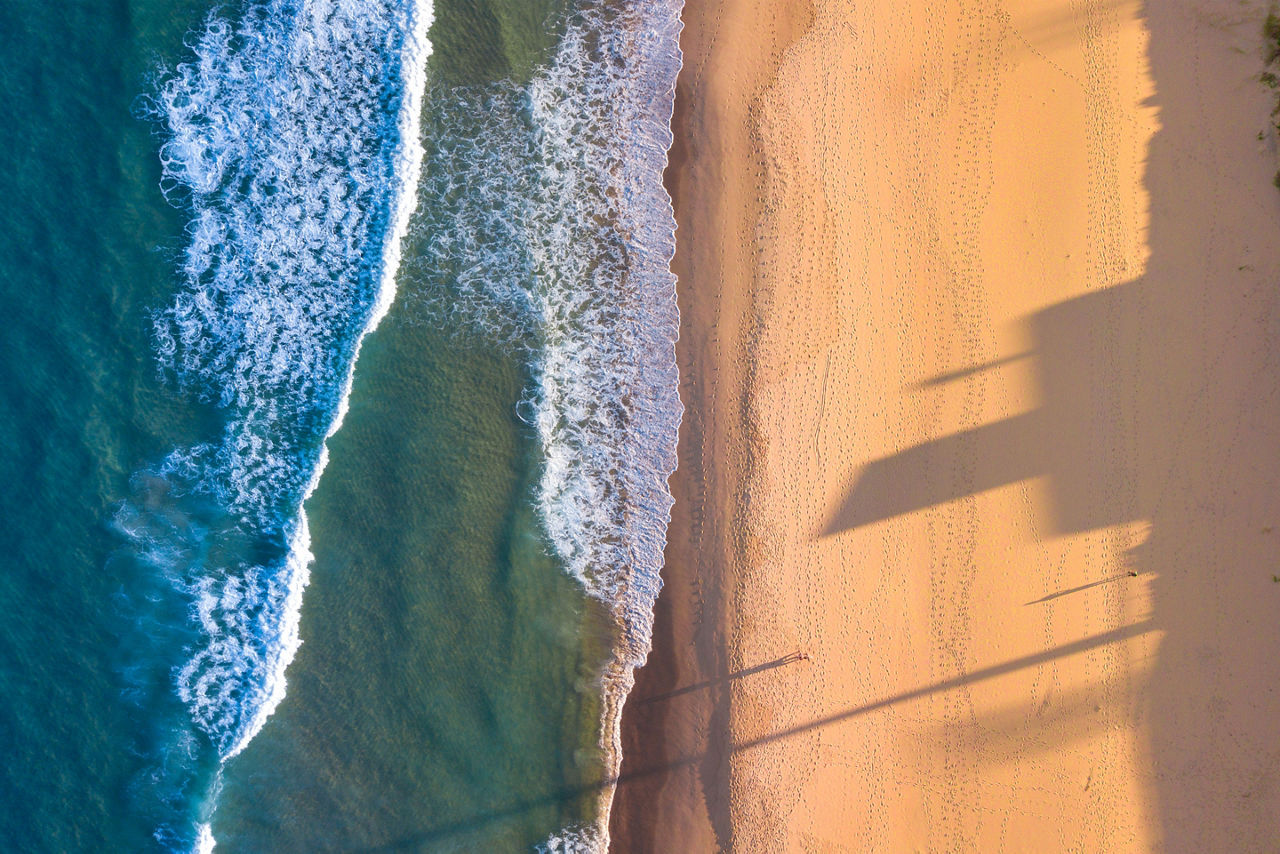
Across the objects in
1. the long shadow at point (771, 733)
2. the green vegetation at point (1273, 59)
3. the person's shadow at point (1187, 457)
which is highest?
the green vegetation at point (1273, 59)

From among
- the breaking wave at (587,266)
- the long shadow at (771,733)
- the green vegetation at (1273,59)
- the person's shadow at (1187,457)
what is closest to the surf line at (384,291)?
the breaking wave at (587,266)

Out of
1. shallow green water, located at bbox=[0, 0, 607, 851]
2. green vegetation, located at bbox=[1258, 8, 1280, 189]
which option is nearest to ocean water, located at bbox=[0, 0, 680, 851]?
shallow green water, located at bbox=[0, 0, 607, 851]

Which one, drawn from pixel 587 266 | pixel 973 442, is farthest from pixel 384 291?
pixel 973 442

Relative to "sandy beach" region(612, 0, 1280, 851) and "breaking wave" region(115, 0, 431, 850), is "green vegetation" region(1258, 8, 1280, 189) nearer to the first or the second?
"sandy beach" region(612, 0, 1280, 851)

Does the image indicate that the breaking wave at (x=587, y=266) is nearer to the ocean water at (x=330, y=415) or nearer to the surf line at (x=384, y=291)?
the ocean water at (x=330, y=415)

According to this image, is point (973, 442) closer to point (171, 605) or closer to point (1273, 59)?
point (1273, 59)

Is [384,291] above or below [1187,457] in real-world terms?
above

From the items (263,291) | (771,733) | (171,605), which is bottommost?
(771,733)
